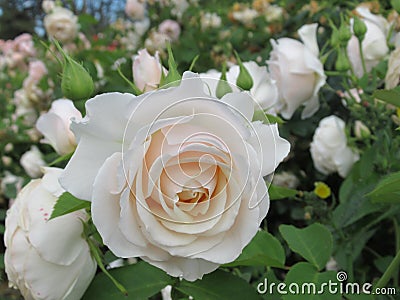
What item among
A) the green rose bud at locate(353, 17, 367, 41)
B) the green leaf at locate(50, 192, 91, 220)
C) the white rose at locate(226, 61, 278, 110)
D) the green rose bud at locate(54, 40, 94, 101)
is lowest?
the green rose bud at locate(353, 17, 367, 41)

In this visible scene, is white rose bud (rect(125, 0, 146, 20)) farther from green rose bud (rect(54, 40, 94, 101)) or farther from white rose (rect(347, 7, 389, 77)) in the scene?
green rose bud (rect(54, 40, 94, 101))

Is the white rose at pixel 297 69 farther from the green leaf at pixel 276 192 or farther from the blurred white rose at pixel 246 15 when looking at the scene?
the blurred white rose at pixel 246 15

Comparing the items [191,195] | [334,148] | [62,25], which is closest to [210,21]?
[62,25]

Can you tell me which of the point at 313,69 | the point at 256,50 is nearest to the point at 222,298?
the point at 313,69

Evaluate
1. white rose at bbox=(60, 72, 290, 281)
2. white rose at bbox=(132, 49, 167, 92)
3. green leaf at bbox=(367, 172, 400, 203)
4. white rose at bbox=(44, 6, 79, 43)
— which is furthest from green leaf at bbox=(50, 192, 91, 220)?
white rose at bbox=(44, 6, 79, 43)

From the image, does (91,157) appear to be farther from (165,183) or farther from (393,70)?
(393,70)

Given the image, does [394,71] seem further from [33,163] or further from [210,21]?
[210,21]
